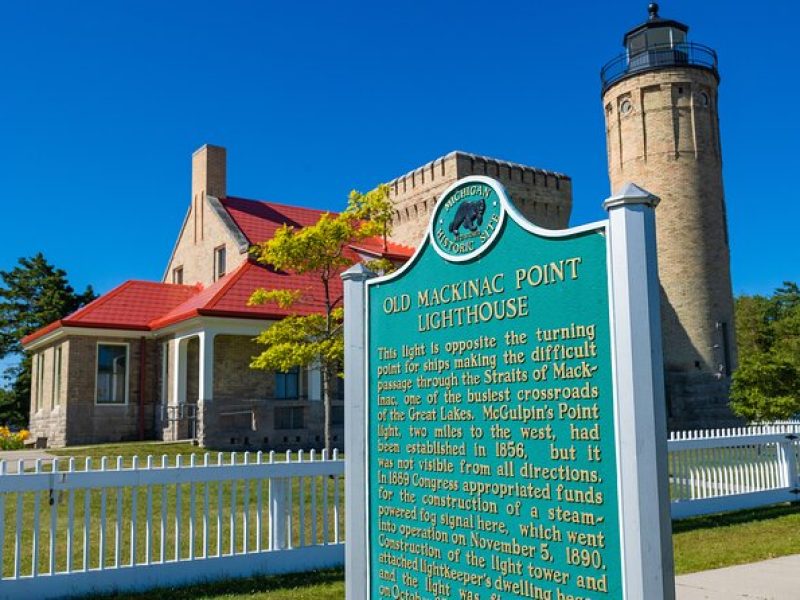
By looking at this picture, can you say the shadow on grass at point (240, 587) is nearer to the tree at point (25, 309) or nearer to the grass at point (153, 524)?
the grass at point (153, 524)

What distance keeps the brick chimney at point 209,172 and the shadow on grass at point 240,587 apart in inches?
856

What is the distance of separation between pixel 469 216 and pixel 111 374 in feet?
71.3

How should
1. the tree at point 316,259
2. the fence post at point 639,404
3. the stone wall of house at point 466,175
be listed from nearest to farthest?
1. the fence post at point 639,404
2. the tree at point 316,259
3. the stone wall of house at point 466,175

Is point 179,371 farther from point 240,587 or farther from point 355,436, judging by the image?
point 355,436

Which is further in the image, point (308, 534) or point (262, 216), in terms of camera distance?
point (262, 216)

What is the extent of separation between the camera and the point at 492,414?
370 cm

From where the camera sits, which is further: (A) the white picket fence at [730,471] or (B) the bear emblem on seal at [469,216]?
(A) the white picket fence at [730,471]

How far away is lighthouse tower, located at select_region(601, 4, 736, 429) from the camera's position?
30.5 metres

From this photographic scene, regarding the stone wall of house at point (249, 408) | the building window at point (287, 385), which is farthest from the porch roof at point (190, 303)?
the building window at point (287, 385)

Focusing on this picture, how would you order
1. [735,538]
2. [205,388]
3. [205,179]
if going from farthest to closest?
[205,179]
[205,388]
[735,538]

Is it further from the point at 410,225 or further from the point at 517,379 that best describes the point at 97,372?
the point at 517,379

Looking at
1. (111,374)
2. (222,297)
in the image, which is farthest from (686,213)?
(111,374)

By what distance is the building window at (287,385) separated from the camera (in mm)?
22797

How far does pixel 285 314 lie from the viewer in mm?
22000
